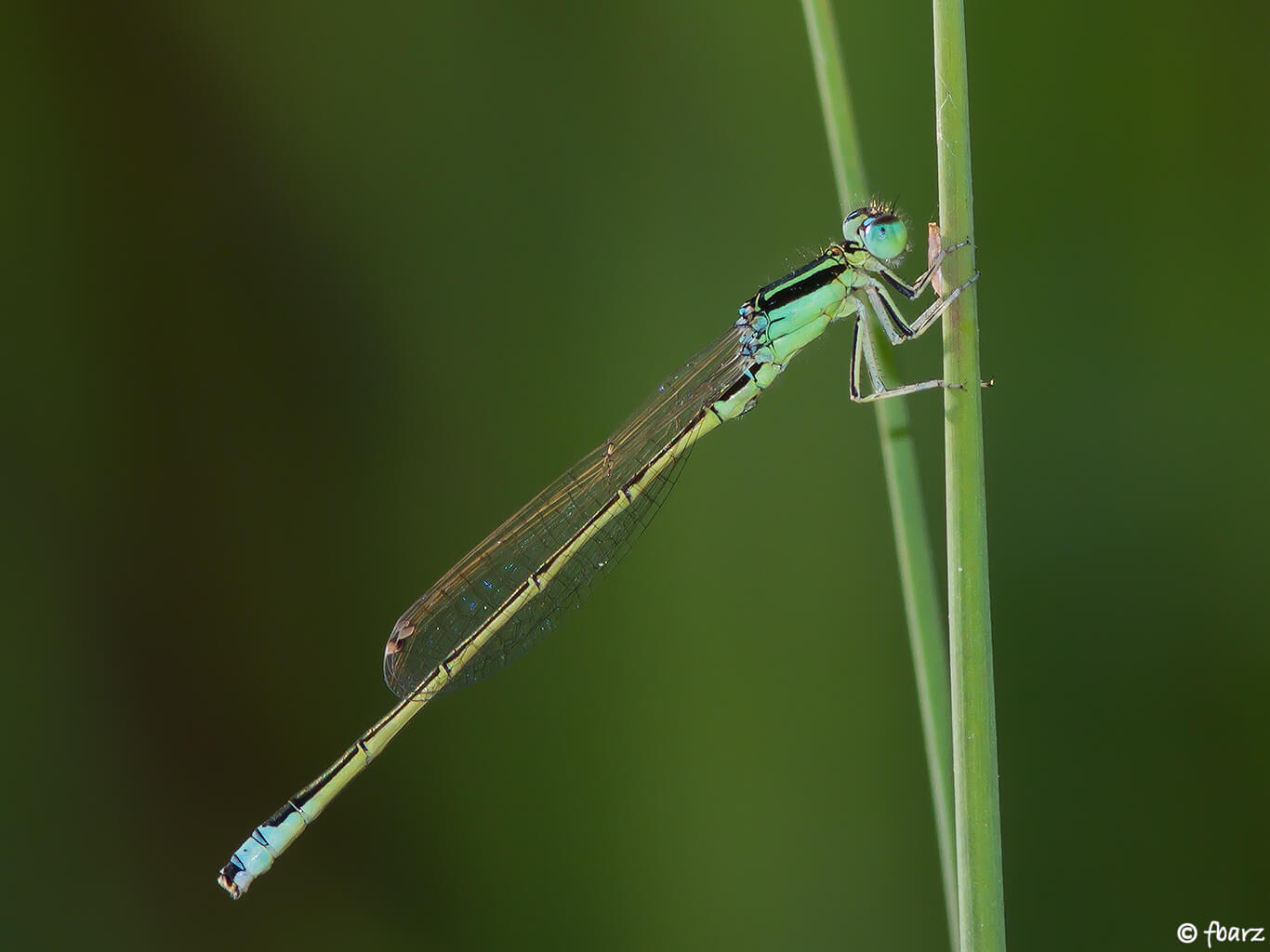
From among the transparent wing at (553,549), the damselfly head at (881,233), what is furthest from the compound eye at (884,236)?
the transparent wing at (553,549)

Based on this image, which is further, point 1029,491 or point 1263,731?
point 1029,491

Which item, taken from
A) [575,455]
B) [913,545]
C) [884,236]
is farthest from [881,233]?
[575,455]

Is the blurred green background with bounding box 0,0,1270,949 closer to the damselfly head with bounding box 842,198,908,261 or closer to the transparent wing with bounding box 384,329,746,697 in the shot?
the damselfly head with bounding box 842,198,908,261

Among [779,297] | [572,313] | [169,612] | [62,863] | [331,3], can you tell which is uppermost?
[331,3]

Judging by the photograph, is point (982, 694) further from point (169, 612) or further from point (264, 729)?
point (169, 612)

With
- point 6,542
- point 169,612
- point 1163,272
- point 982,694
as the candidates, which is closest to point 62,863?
point 169,612

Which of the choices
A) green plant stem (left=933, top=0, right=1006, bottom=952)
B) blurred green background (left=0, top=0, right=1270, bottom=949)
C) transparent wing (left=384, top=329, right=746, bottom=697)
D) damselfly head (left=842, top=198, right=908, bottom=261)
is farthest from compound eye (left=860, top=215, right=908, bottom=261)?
green plant stem (left=933, top=0, right=1006, bottom=952)
